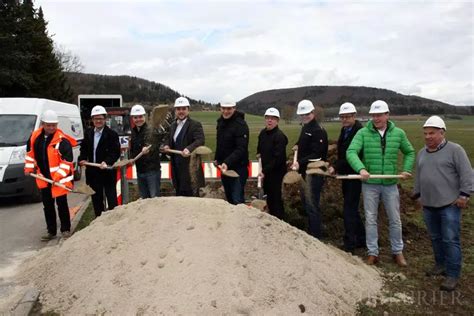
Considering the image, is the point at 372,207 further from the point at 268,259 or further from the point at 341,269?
the point at 268,259

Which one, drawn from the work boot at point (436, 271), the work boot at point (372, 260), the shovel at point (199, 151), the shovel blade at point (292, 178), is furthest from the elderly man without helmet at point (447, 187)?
the shovel at point (199, 151)

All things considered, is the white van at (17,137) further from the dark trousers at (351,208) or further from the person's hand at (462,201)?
the person's hand at (462,201)

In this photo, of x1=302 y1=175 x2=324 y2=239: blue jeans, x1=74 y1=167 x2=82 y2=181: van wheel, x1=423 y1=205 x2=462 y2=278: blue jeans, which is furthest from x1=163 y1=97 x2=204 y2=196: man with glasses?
x1=74 y1=167 x2=82 y2=181: van wheel

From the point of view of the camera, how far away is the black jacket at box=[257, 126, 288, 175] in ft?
21.6

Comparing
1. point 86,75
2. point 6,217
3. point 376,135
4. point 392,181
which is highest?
point 86,75

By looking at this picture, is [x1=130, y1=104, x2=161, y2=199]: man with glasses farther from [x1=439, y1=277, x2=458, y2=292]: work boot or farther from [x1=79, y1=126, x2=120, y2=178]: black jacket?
[x1=439, y1=277, x2=458, y2=292]: work boot

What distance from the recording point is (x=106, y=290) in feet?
14.5

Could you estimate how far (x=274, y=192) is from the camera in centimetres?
675

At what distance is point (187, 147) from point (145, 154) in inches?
33.4

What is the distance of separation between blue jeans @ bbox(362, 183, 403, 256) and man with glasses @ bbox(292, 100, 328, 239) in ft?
2.66

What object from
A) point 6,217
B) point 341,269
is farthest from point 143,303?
point 6,217

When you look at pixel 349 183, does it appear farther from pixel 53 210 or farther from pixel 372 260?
pixel 53 210

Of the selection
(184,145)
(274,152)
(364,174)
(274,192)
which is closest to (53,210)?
(184,145)

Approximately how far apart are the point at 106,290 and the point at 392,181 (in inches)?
140
